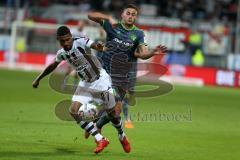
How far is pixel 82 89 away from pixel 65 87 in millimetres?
5231

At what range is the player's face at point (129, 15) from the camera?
505 inches

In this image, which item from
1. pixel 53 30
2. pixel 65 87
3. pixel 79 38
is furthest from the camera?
pixel 53 30

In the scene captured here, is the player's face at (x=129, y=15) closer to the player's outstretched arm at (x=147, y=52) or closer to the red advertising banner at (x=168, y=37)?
the player's outstretched arm at (x=147, y=52)

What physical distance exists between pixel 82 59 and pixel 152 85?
1314 cm

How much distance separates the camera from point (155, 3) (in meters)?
41.4

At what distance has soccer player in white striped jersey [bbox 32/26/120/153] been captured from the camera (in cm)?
1193

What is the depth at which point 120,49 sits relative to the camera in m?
13.5

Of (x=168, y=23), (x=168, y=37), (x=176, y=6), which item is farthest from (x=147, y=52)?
(x=176, y=6)

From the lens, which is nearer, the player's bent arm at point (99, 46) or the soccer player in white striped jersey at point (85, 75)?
the player's bent arm at point (99, 46)

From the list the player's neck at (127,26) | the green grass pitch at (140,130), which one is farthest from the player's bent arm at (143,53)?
the green grass pitch at (140,130)

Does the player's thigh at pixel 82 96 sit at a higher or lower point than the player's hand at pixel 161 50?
lower

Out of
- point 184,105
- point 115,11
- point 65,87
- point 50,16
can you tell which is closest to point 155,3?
point 115,11

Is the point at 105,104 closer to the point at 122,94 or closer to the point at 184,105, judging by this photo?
the point at 122,94

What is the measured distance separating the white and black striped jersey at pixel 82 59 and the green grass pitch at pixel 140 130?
1.39m
